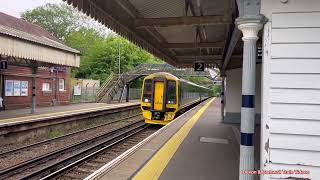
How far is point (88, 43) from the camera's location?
5853 centimetres

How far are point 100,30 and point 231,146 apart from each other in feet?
198

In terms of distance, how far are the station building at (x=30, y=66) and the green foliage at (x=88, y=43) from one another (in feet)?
65.0

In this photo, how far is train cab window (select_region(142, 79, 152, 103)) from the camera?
59.6 ft

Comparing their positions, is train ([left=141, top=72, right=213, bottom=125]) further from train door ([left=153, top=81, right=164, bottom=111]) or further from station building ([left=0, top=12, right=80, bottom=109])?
station building ([left=0, top=12, right=80, bottom=109])

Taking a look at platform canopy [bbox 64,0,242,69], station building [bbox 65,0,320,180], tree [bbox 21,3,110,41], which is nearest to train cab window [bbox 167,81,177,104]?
platform canopy [bbox 64,0,242,69]

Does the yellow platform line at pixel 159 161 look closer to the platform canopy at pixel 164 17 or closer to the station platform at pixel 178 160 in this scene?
the station platform at pixel 178 160

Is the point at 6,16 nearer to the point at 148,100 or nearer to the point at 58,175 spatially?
the point at 148,100

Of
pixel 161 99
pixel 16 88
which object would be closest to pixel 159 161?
pixel 161 99

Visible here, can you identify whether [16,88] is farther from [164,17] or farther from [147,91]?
[164,17]

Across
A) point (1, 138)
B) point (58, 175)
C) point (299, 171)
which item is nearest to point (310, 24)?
point (299, 171)

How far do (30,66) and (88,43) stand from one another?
38832mm

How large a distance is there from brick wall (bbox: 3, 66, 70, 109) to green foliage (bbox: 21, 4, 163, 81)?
18.6 metres

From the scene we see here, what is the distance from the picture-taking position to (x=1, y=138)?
13023 millimetres

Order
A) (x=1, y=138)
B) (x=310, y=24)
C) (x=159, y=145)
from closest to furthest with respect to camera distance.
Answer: (x=310, y=24) → (x=159, y=145) → (x=1, y=138)
